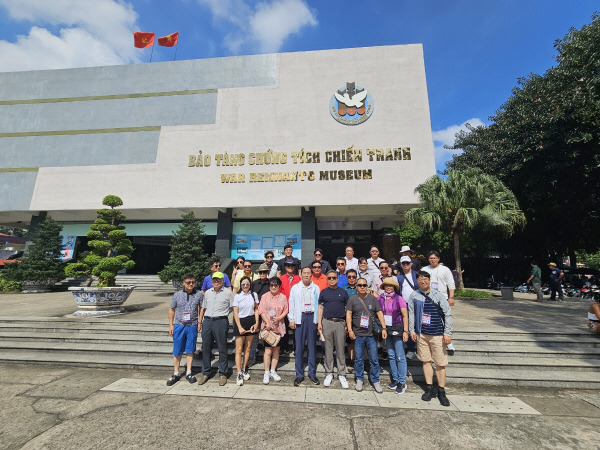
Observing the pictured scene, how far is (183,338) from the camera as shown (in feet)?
17.1

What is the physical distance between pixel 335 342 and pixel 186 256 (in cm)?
1123

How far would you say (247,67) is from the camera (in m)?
17.5

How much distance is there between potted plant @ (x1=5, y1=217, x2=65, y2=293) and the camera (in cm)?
1528

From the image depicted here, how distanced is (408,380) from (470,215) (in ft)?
32.6

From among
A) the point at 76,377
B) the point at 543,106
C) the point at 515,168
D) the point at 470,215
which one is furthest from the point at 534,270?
the point at 76,377

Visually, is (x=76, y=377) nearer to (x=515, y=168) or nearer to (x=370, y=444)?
(x=370, y=444)

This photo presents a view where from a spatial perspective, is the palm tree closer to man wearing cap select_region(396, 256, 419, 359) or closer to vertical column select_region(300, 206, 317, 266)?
vertical column select_region(300, 206, 317, 266)

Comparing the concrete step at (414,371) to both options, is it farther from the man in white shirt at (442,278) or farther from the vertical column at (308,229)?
the vertical column at (308,229)

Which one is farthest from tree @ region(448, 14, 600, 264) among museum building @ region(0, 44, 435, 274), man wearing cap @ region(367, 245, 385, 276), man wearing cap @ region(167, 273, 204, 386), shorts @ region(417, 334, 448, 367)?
man wearing cap @ region(167, 273, 204, 386)

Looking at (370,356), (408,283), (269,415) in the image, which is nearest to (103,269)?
(269,415)

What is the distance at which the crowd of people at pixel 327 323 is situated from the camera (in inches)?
182

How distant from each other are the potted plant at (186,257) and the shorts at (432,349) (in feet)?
39.0

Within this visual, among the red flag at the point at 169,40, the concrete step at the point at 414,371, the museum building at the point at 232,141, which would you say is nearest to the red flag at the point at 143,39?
the red flag at the point at 169,40

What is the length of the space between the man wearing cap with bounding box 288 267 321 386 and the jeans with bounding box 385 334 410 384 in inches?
54.9
